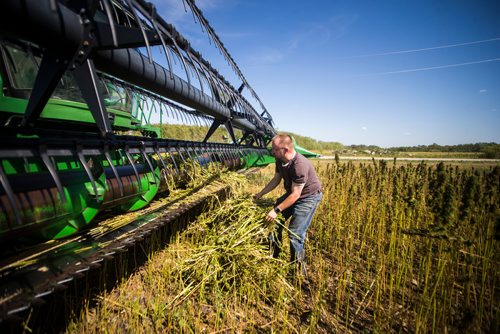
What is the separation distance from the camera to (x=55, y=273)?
44.4 inches

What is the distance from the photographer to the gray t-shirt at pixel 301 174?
2.54m

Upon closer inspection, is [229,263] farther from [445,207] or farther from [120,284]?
[445,207]

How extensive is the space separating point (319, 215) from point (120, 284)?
3.00 meters

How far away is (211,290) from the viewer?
2039 millimetres

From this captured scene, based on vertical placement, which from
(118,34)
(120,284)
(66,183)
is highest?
(118,34)

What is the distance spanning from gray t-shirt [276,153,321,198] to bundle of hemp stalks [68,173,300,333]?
507 millimetres

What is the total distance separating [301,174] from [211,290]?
4.65 feet

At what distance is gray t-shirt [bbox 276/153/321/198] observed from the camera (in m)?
2.54

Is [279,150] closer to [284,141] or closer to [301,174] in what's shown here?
[284,141]

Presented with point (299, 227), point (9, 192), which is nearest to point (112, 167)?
point (9, 192)

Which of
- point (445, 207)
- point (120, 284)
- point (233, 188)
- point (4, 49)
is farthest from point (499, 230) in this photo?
point (4, 49)

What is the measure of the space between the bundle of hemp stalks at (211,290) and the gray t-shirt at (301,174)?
0.51m

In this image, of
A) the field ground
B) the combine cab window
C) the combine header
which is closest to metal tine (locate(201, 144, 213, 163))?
the combine header

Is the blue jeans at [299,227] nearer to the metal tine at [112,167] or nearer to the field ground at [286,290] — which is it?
the field ground at [286,290]
